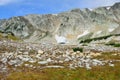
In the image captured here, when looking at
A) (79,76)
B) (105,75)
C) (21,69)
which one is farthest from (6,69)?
(105,75)

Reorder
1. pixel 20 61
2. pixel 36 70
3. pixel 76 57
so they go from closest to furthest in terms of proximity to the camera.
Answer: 1. pixel 36 70
2. pixel 20 61
3. pixel 76 57

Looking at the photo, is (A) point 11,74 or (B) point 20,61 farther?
(B) point 20,61

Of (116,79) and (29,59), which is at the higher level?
(29,59)

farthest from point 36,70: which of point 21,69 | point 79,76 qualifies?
point 79,76

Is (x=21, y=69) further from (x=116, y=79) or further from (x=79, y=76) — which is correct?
(x=116, y=79)

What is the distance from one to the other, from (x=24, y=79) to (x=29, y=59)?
5.59 meters

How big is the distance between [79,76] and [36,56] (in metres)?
7.41

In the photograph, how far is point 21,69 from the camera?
29.6 m

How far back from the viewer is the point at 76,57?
3453 cm

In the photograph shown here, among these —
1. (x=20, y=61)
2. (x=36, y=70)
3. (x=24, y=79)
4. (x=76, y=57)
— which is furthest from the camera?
(x=76, y=57)

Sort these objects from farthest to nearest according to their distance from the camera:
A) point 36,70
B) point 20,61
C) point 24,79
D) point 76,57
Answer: point 76,57 < point 20,61 < point 36,70 < point 24,79

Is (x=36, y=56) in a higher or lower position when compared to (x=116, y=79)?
higher

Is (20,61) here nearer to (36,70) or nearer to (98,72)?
(36,70)

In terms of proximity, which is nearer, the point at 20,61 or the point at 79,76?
the point at 79,76
